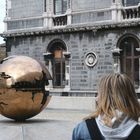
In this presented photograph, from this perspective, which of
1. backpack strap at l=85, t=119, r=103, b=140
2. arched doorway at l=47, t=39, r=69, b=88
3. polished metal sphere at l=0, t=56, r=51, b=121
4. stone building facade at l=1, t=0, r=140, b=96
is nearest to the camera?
backpack strap at l=85, t=119, r=103, b=140

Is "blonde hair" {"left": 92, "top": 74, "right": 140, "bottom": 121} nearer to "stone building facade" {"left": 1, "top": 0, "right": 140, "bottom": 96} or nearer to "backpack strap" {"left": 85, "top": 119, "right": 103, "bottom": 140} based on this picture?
"backpack strap" {"left": 85, "top": 119, "right": 103, "bottom": 140}

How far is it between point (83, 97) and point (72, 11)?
513 centimetres

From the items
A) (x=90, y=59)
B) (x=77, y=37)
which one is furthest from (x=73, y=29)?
(x=90, y=59)

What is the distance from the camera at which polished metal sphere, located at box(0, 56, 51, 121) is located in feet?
28.5

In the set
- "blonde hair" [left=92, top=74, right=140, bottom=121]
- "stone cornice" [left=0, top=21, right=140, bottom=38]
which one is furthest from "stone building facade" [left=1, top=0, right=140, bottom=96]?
"blonde hair" [left=92, top=74, right=140, bottom=121]

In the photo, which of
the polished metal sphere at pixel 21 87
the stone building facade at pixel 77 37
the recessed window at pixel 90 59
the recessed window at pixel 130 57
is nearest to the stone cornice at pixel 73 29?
the stone building facade at pixel 77 37

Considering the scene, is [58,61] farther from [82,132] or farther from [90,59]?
[82,132]

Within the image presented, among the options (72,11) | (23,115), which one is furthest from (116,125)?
(72,11)

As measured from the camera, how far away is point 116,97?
9.63 ft

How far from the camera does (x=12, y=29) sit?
3041cm

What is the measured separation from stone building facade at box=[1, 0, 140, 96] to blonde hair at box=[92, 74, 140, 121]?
21.0 meters

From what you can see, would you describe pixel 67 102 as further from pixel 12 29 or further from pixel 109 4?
pixel 12 29

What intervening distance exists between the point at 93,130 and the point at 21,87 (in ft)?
19.4

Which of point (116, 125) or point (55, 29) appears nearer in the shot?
point (116, 125)
